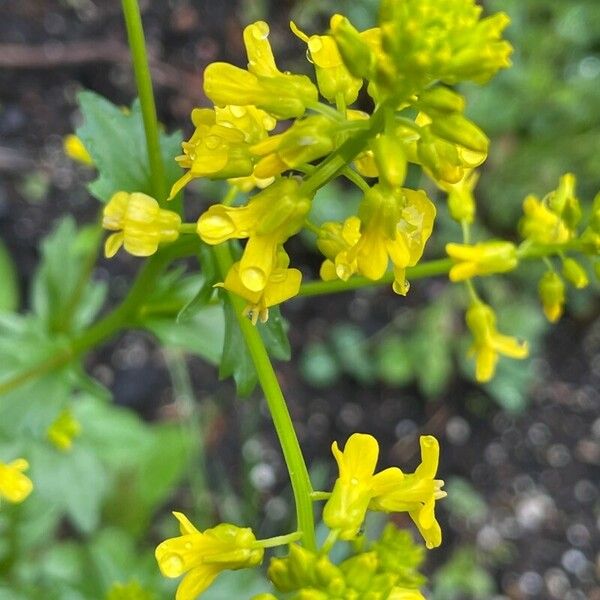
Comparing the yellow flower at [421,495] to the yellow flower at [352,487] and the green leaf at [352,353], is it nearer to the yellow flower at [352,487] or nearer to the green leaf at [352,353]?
the yellow flower at [352,487]

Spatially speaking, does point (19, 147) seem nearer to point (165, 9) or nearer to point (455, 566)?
point (165, 9)

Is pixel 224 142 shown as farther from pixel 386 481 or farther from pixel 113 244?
pixel 386 481

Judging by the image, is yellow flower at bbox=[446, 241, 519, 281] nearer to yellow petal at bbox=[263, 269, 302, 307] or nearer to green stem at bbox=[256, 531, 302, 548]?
yellow petal at bbox=[263, 269, 302, 307]

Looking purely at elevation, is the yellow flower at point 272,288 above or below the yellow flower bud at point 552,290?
above

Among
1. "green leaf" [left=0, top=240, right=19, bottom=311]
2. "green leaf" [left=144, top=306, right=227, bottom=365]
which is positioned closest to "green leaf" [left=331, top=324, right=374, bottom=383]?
"green leaf" [left=0, top=240, right=19, bottom=311]

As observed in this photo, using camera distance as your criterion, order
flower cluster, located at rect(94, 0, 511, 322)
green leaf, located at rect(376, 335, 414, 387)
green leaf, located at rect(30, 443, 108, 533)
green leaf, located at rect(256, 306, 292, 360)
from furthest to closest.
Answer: green leaf, located at rect(376, 335, 414, 387), green leaf, located at rect(30, 443, 108, 533), green leaf, located at rect(256, 306, 292, 360), flower cluster, located at rect(94, 0, 511, 322)

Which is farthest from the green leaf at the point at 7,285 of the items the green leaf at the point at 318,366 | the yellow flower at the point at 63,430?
the green leaf at the point at 318,366
